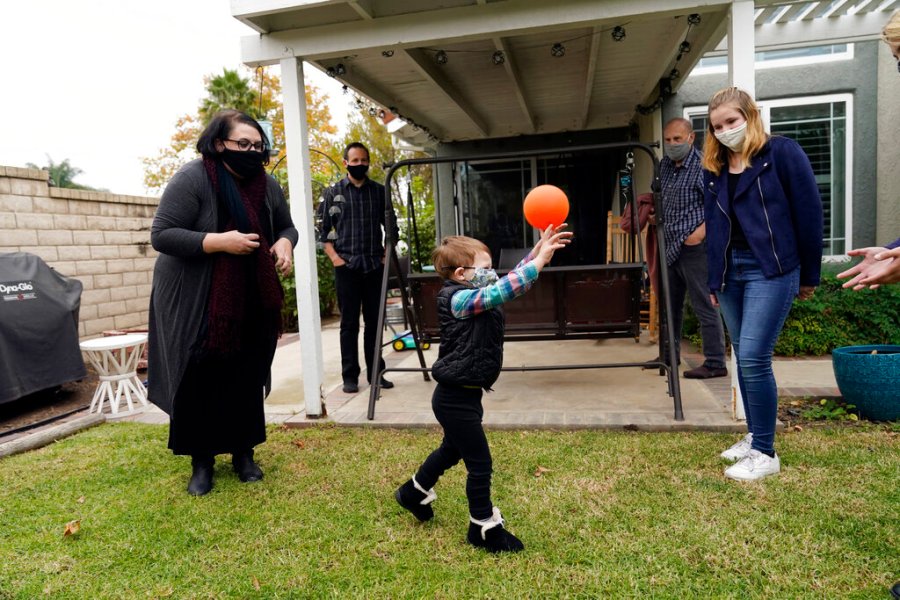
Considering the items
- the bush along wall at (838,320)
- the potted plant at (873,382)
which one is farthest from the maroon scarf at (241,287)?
the bush along wall at (838,320)

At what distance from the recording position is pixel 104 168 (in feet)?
158

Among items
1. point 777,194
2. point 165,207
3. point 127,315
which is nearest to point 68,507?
point 165,207

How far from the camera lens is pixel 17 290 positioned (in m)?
4.28

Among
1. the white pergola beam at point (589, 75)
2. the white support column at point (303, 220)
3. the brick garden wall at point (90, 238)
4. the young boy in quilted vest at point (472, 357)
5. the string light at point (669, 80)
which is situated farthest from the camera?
the brick garden wall at point (90, 238)

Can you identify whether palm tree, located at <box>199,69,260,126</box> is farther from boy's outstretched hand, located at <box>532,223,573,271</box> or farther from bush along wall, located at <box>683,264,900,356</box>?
boy's outstretched hand, located at <box>532,223,573,271</box>

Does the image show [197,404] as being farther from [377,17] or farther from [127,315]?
[127,315]

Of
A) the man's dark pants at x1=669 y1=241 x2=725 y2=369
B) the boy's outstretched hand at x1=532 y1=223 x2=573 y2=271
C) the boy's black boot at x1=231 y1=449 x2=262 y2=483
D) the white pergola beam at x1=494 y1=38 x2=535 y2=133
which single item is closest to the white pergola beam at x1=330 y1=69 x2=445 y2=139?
the white pergola beam at x1=494 y1=38 x2=535 y2=133

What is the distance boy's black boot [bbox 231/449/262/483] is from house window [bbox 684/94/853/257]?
5921 millimetres

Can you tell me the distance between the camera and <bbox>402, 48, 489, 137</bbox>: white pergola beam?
14.8ft

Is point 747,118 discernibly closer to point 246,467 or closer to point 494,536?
point 494,536

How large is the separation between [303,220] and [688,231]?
2.66 metres

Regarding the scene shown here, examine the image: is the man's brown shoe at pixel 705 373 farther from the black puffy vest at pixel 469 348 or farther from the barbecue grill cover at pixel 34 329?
the barbecue grill cover at pixel 34 329

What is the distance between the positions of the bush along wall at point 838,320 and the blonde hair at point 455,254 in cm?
376

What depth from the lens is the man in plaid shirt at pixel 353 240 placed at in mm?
4258
